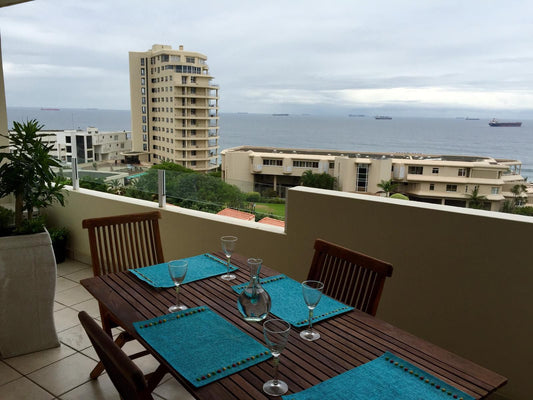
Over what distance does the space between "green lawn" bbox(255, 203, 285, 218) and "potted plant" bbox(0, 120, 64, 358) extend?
156cm

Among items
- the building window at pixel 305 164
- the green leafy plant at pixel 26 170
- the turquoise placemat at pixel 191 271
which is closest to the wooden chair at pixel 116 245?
the turquoise placemat at pixel 191 271

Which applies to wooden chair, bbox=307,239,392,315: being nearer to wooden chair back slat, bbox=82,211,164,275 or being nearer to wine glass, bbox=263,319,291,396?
wine glass, bbox=263,319,291,396

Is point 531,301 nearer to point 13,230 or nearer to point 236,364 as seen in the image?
point 236,364

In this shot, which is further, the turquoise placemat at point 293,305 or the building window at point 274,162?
the building window at point 274,162

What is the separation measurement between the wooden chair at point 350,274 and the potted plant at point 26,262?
1870 mm

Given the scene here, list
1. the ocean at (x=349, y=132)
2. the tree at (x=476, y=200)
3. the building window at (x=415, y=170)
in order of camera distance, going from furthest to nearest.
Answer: the ocean at (x=349, y=132) → the building window at (x=415, y=170) → the tree at (x=476, y=200)

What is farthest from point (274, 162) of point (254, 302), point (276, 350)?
point (276, 350)

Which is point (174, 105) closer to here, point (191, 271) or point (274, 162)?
point (274, 162)

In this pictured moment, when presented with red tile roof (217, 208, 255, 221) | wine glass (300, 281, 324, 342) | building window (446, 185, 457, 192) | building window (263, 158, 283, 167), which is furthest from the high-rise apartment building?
wine glass (300, 281, 324, 342)

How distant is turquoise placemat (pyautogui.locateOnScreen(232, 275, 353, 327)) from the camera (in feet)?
5.27

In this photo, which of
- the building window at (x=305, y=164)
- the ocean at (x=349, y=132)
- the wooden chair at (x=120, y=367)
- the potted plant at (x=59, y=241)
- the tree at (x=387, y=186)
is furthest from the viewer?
the ocean at (x=349, y=132)

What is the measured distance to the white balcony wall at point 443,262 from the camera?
2.22m

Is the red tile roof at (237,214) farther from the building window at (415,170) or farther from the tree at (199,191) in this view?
the building window at (415,170)

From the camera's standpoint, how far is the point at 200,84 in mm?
27125
